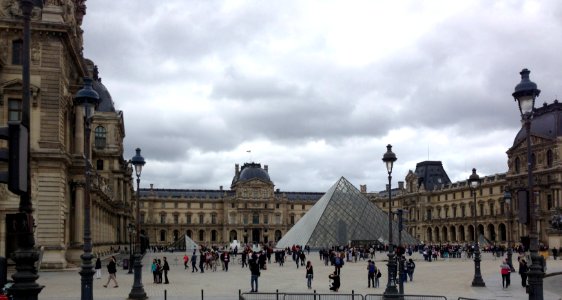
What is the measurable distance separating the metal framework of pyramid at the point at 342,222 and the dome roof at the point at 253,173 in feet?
196

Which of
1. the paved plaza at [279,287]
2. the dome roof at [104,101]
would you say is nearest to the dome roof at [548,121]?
the dome roof at [104,101]

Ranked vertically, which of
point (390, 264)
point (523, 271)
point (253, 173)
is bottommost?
point (523, 271)

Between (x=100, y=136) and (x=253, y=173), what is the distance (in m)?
64.8

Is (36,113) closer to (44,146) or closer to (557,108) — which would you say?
(44,146)

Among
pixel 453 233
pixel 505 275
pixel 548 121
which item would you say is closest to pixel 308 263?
pixel 505 275

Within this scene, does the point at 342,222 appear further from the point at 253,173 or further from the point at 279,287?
the point at 253,173

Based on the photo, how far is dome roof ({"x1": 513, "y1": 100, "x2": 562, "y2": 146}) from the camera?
71812mm

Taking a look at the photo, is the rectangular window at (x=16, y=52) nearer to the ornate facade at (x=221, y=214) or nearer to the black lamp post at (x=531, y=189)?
the black lamp post at (x=531, y=189)

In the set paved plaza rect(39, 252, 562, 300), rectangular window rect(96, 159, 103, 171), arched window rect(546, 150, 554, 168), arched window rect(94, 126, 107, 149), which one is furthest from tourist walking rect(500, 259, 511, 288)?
arched window rect(546, 150, 554, 168)

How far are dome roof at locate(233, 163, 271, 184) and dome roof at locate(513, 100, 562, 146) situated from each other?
176 ft

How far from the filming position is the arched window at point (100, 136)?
5581 cm

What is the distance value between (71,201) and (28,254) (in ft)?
88.8

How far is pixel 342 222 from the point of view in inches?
2051

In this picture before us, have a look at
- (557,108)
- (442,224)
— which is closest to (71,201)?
(557,108)
